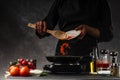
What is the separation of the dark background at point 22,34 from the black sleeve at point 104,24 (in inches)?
34.8

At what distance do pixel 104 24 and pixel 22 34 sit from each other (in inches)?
50.3

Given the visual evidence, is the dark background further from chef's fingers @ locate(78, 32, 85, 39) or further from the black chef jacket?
chef's fingers @ locate(78, 32, 85, 39)

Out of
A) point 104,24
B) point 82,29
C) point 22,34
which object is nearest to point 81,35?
point 82,29

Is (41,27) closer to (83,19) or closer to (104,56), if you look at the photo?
(83,19)

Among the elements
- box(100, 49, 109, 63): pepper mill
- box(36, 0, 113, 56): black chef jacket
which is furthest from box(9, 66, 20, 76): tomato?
box(36, 0, 113, 56): black chef jacket

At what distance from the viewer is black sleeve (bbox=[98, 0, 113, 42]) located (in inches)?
155

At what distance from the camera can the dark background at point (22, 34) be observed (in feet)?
15.7

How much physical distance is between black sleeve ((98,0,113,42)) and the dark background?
88 cm

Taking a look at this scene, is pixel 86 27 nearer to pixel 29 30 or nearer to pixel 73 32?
pixel 73 32

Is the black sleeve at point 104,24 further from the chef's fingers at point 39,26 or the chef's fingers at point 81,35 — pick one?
the chef's fingers at point 39,26

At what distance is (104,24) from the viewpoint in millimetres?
4004

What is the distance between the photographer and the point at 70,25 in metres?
4.08

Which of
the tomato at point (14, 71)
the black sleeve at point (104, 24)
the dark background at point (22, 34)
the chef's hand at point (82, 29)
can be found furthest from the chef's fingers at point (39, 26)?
the tomato at point (14, 71)

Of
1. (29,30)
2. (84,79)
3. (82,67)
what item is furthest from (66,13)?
(84,79)
